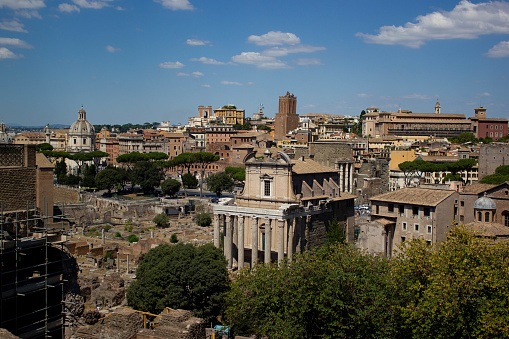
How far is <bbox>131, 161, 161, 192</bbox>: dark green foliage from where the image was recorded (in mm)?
77319

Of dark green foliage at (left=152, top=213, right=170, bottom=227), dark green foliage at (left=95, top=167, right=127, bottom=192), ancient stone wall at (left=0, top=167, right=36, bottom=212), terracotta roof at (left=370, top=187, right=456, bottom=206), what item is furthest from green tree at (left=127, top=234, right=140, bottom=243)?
dark green foliage at (left=95, top=167, right=127, bottom=192)

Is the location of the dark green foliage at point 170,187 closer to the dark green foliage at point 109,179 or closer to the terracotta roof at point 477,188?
the dark green foliage at point 109,179

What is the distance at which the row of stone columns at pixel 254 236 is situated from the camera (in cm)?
3111

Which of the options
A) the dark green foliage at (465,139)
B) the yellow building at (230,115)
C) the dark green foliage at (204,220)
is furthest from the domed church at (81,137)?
the dark green foliage at (465,139)

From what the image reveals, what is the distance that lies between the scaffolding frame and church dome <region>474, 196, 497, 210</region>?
83.4 ft

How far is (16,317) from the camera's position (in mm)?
16672

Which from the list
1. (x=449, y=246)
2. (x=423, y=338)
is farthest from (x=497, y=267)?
(x=423, y=338)

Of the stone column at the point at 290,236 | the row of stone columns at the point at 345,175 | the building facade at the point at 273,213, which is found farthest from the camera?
the row of stone columns at the point at 345,175

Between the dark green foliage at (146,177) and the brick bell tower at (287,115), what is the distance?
154ft

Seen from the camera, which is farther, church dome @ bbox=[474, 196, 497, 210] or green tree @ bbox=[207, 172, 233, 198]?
green tree @ bbox=[207, 172, 233, 198]

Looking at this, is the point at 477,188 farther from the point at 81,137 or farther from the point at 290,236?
the point at 81,137

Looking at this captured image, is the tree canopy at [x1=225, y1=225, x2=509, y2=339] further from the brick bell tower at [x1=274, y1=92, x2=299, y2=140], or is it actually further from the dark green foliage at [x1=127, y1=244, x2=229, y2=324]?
the brick bell tower at [x1=274, y1=92, x2=299, y2=140]

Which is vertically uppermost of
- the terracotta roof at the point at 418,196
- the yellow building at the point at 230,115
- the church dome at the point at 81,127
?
the yellow building at the point at 230,115

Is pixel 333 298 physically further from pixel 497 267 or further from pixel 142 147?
pixel 142 147
